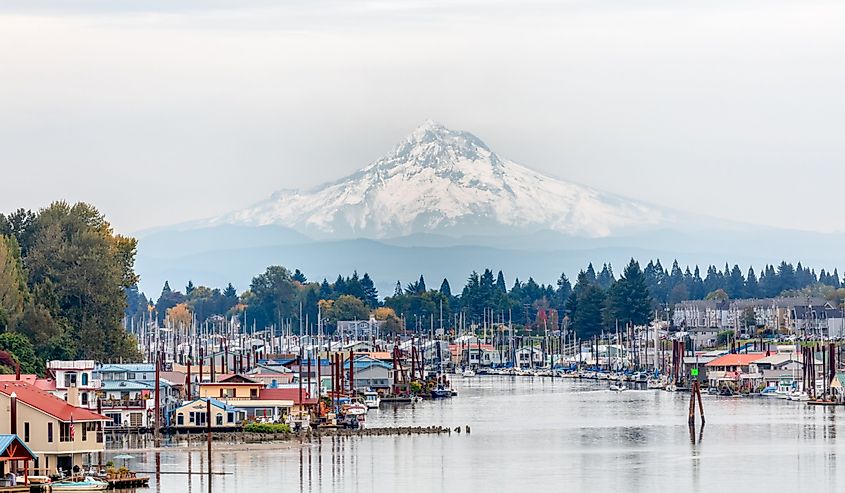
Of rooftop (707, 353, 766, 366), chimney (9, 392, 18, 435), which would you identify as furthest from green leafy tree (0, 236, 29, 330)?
rooftop (707, 353, 766, 366)

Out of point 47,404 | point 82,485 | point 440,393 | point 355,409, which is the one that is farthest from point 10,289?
point 82,485

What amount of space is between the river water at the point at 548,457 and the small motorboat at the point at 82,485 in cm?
210

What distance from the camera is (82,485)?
194 feet

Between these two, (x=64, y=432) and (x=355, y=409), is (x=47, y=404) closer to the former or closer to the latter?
(x=64, y=432)

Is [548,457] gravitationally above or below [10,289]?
below

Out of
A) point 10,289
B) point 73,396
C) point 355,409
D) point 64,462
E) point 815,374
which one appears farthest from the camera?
point 815,374

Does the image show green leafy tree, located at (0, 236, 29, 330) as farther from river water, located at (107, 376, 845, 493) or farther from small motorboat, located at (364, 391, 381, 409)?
small motorboat, located at (364, 391, 381, 409)

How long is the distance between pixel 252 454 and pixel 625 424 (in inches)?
1111

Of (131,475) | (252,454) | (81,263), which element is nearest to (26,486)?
(131,475)

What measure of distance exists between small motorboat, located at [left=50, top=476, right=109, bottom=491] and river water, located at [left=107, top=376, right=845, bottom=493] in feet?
6.91

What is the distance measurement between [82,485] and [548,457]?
24.0 meters

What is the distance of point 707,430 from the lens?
92.5 metres

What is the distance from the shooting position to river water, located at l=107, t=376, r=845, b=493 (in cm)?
6575

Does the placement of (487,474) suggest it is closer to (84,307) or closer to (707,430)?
(707,430)
